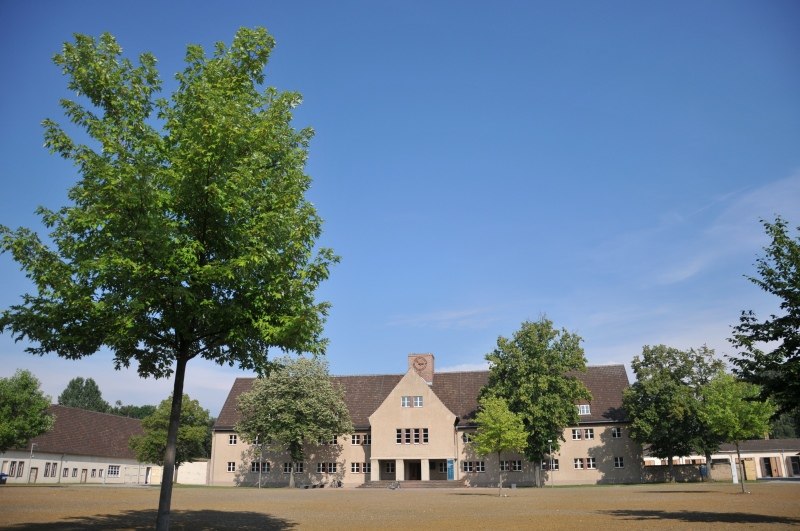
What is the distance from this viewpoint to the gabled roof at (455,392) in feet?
205

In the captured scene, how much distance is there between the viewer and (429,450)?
6025cm

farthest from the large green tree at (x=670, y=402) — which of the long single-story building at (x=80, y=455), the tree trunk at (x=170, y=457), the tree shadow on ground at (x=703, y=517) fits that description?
the long single-story building at (x=80, y=455)

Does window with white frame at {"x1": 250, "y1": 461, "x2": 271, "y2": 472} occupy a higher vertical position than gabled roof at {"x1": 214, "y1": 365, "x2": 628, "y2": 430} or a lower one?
lower

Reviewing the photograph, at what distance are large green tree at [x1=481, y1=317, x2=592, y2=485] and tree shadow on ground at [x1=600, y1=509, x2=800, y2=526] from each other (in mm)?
31621

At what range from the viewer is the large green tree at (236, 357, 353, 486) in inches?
2243

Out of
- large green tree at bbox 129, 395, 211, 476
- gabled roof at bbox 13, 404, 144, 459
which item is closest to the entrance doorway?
large green tree at bbox 129, 395, 211, 476

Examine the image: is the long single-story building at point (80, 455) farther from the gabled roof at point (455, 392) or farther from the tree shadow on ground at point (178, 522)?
the tree shadow on ground at point (178, 522)

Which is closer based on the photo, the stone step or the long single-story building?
the stone step

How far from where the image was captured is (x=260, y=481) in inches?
2427

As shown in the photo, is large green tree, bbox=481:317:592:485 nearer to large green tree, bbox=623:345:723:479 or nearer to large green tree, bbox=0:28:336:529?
large green tree, bbox=623:345:723:479

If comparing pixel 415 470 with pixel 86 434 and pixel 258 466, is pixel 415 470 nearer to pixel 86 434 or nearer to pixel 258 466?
pixel 258 466

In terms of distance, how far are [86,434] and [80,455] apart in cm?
426

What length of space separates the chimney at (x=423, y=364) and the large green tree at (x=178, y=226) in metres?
54.6

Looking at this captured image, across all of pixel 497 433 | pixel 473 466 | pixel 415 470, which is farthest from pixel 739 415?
pixel 415 470
